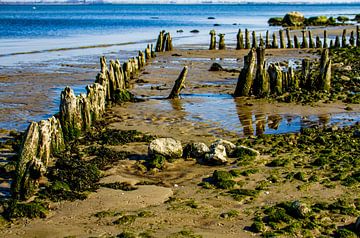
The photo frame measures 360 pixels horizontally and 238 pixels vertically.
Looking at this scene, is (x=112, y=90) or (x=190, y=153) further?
(x=112, y=90)

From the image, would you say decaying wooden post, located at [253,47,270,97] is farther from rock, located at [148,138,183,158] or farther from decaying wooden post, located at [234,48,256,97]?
rock, located at [148,138,183,158]

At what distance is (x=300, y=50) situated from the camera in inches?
1898

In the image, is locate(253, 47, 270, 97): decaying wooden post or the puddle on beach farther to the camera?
locate(253, 47, 270, 97): decaying wooden post

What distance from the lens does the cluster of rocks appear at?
1430 centimetres

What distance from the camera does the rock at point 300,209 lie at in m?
10.6

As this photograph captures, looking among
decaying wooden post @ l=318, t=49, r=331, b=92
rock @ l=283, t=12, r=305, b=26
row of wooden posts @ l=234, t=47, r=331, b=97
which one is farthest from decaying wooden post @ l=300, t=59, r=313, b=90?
rock @ l=283, t=12, r=305, b=26

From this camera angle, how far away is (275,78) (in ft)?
81.3

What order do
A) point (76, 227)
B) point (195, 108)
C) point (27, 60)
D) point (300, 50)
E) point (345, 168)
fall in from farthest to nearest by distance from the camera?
point (300, 50) < point (27, 60) < point (195, 108) < point (345, 168) < point (76, 227)

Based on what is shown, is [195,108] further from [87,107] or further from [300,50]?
[300,50]

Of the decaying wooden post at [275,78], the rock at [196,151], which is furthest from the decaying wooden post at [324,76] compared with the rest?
the rock at [196,151]

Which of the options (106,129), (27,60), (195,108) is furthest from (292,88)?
(27,60)

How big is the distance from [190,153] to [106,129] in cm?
451

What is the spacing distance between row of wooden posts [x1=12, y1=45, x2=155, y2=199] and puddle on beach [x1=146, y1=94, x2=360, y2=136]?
267cm

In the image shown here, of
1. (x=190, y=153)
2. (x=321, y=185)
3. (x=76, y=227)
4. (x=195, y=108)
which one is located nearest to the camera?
(x=76, y=227)
